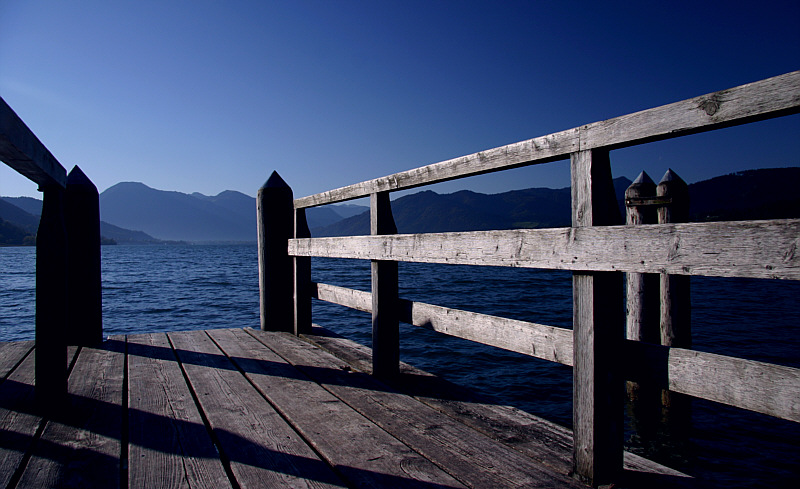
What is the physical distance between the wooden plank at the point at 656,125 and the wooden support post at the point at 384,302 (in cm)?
82

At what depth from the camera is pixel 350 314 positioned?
14.7 meters

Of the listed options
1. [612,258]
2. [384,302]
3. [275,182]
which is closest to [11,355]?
[275,182]

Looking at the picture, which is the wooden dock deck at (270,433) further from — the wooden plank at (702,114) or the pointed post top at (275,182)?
the pointed post top at (275,182)

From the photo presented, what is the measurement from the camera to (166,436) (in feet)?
7.39

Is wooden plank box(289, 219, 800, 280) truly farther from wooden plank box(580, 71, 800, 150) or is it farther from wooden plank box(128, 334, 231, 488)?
wooden plank box(128, 334, 231, 488)

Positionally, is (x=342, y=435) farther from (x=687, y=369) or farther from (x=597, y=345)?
(x=687, y=369)

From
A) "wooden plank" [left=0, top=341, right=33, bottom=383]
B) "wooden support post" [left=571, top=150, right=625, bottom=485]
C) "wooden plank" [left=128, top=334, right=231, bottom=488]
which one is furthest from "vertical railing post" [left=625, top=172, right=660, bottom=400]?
"wooden plank" [left=0, top=341, right=33, bottom=383]

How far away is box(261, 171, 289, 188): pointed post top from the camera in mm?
4984

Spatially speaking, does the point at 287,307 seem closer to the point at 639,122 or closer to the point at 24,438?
the point at 24,438

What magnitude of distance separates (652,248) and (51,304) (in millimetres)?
2756

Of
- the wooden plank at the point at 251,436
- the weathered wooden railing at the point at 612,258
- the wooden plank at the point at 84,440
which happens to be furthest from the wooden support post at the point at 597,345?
the wooden plank at the point at 84,440

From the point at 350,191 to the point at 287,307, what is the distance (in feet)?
6.55

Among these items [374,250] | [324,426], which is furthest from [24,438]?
[374,250]

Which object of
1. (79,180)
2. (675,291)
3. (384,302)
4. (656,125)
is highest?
(79,180)
